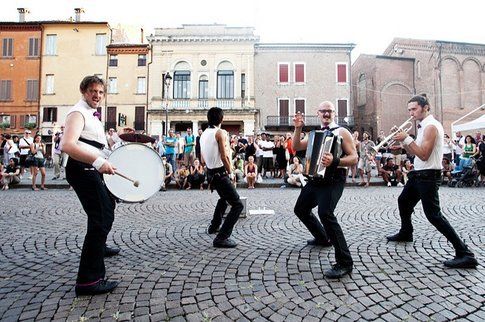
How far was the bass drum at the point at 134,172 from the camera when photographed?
12.2ft

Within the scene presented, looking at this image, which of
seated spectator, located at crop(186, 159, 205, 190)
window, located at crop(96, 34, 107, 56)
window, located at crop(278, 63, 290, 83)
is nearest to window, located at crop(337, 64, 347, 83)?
window, located at crop(278, 63, 290, 83)

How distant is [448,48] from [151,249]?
40331 millimetres

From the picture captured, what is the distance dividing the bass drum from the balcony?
30831 mm

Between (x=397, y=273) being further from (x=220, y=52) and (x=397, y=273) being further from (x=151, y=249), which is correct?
(x=220, y=52)

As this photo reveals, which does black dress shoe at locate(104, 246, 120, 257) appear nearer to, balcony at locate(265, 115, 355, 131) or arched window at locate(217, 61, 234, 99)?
balcony at locate(265, 115, 355, 131)

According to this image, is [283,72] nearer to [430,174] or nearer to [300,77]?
[300,77]

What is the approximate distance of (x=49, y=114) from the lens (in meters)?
36.3

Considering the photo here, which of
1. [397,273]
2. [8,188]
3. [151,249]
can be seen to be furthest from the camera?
[8,188]

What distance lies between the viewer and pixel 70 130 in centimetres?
311

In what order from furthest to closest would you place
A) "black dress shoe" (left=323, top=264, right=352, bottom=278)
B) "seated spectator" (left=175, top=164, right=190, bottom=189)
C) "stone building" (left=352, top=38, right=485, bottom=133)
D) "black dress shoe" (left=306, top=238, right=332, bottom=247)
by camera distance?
"stone building" (left=352, top=38, right=485, bottom=133) < "seated spectator" (left=175, top=164, right=190, bottom=189) < "black dress shoe" (left=306, top=238, right=332, bottom=247) < "black dress shoe" (left=323, top=264, right=352, bottom=278)

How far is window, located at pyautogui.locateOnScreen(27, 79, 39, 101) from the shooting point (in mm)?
36594

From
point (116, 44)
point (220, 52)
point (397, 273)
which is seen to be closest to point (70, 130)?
point (397, 273)

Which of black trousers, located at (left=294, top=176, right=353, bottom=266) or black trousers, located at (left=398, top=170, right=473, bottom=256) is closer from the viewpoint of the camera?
black trousers, located at (left=294, top=176, right=353, bottom=266)

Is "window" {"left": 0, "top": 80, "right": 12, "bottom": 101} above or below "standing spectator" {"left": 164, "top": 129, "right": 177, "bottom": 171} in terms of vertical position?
above
